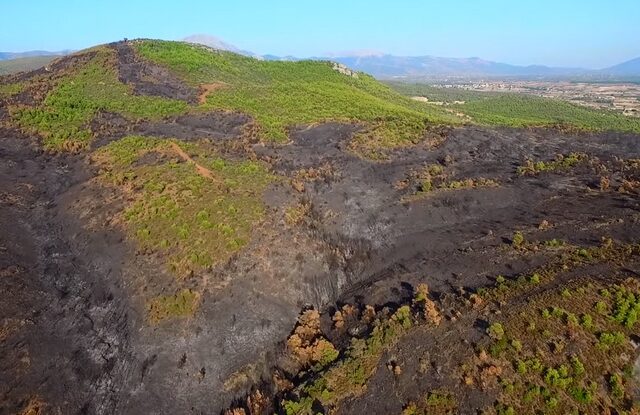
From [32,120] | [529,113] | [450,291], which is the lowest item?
[529,113]

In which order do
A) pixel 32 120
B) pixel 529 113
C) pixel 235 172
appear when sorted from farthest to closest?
pixel 529 113, pixel 32 120, pixel 235 172

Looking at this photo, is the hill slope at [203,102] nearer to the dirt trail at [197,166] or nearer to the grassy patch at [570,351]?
the dirt trail at [197,166]

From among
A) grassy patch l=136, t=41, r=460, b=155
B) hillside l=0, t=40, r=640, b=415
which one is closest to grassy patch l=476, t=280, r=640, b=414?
hillside l=0, t=40, r=640, b=415

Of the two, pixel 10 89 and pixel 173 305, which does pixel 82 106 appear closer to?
pixel 10 89

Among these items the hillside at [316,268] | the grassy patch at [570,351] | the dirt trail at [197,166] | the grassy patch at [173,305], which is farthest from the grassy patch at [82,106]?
the grassy patch at [570,351]

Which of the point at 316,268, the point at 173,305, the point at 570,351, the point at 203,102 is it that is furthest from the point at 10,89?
the point at 570,351

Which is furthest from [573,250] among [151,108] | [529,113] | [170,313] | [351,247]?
[529,113]

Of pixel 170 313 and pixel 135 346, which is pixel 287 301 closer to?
pixel 170 313
